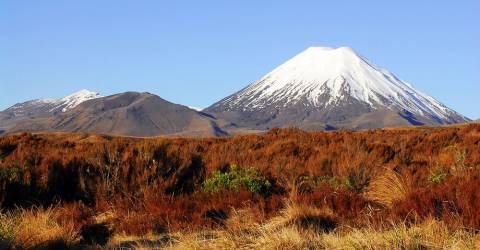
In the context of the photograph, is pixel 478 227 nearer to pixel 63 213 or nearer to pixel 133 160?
pixel 63 213

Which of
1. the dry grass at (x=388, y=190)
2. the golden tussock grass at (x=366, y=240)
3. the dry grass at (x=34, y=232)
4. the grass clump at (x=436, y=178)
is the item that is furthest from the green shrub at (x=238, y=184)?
the golden tussock grass at (x=366, y=240)

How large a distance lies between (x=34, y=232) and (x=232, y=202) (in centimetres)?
292

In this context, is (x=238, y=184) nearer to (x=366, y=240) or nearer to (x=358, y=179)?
(x=358, y=179)

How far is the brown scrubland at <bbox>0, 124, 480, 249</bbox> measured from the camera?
6.18m

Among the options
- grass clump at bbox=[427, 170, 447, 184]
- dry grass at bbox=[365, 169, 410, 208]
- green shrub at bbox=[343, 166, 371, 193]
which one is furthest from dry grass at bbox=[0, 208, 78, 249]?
grass clump at bbox=[427, 170, 447, 184]

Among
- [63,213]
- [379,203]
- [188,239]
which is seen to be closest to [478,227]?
[379,203]

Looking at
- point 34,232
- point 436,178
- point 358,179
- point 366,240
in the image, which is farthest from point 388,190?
point 34,232

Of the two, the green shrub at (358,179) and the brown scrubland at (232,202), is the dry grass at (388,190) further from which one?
the green shrub at (358,179)

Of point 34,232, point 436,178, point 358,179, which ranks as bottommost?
point 34,232

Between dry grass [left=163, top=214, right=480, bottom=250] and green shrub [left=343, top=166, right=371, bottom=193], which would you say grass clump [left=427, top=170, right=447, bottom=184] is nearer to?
green shrub [left=343, top=166, right=371, bottom=193]

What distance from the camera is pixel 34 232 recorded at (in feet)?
22.0

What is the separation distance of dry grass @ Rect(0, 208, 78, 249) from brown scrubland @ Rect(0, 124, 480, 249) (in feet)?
0.05

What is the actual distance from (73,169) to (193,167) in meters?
2.23

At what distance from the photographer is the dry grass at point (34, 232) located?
612cm
